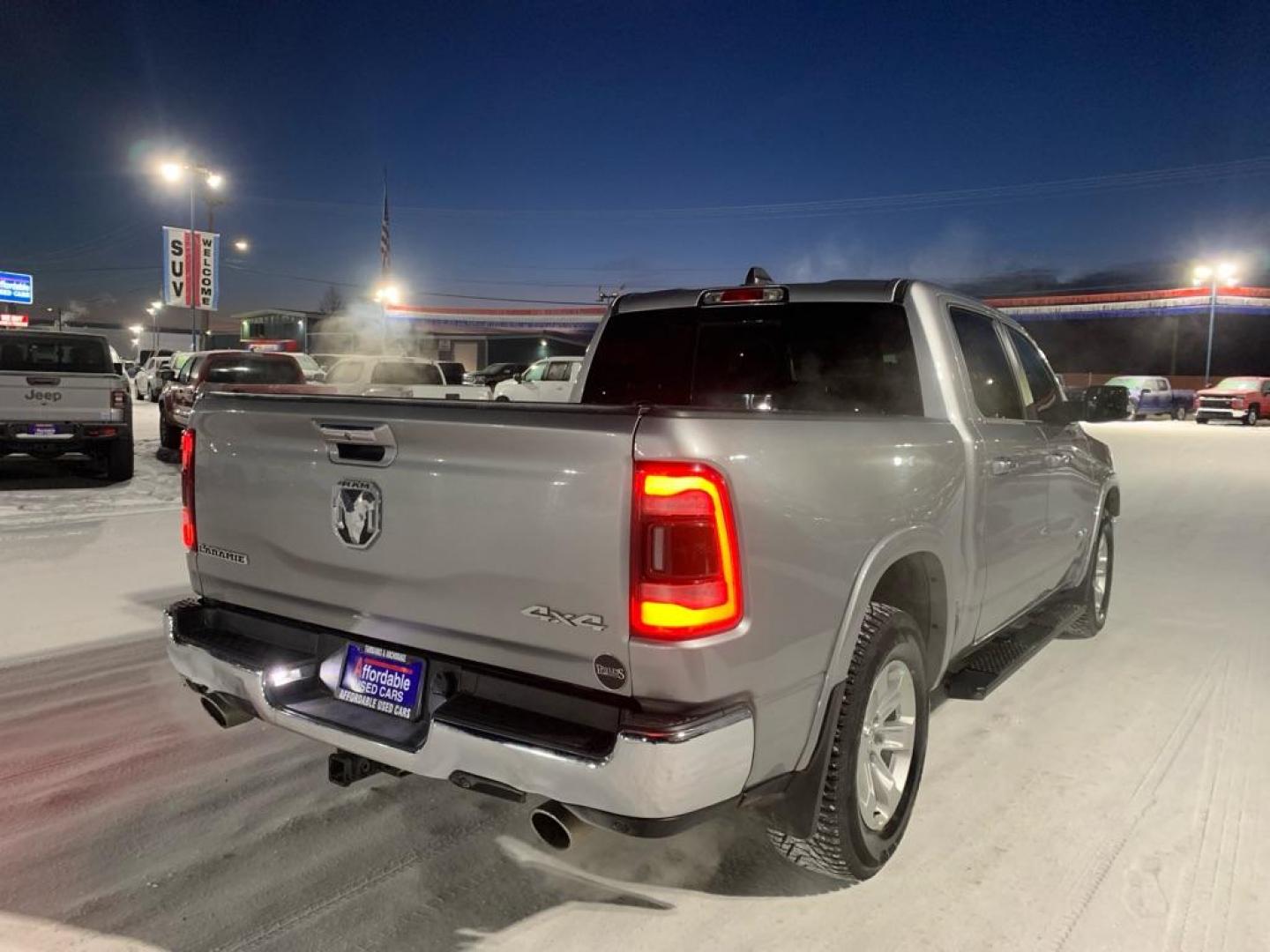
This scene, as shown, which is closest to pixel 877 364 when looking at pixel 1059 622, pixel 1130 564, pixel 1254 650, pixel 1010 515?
pixel 1010 515

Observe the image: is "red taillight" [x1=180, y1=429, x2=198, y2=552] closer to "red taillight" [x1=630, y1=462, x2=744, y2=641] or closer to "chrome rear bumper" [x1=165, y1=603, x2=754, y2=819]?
"chrome rear bumper" [x1=165, y1=603, x2=754, y2=819]

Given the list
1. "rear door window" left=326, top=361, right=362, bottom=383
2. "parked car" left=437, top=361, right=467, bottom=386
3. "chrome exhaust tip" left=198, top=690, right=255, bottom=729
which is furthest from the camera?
"parked car" left=437, top=361, right=467, bottom=386

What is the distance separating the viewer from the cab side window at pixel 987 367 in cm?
396

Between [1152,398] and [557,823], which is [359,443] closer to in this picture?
[557,823]

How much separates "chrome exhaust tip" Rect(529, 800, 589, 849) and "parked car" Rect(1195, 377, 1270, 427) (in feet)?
128

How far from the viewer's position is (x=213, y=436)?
10.1 feet

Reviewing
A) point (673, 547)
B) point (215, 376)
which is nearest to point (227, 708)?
point (673, 547)

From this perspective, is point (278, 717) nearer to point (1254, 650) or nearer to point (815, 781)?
point (815, 781)

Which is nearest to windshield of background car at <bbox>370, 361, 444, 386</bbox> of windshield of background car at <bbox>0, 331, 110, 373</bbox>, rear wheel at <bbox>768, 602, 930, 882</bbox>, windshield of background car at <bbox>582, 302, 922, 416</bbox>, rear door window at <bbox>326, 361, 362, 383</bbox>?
rear door window at <bbox>326, 361, 362, 383</bbox>

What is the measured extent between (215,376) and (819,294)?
1368 cm

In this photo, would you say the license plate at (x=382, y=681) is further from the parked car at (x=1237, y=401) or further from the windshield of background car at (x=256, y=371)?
the parked car at (x=1237, y=401)

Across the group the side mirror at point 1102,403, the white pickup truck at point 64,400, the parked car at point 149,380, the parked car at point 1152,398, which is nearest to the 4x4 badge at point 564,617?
the side mirror at point 1102,403

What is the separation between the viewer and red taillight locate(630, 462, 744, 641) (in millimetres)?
2146

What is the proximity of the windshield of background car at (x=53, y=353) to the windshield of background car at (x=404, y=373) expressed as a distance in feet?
19.8
